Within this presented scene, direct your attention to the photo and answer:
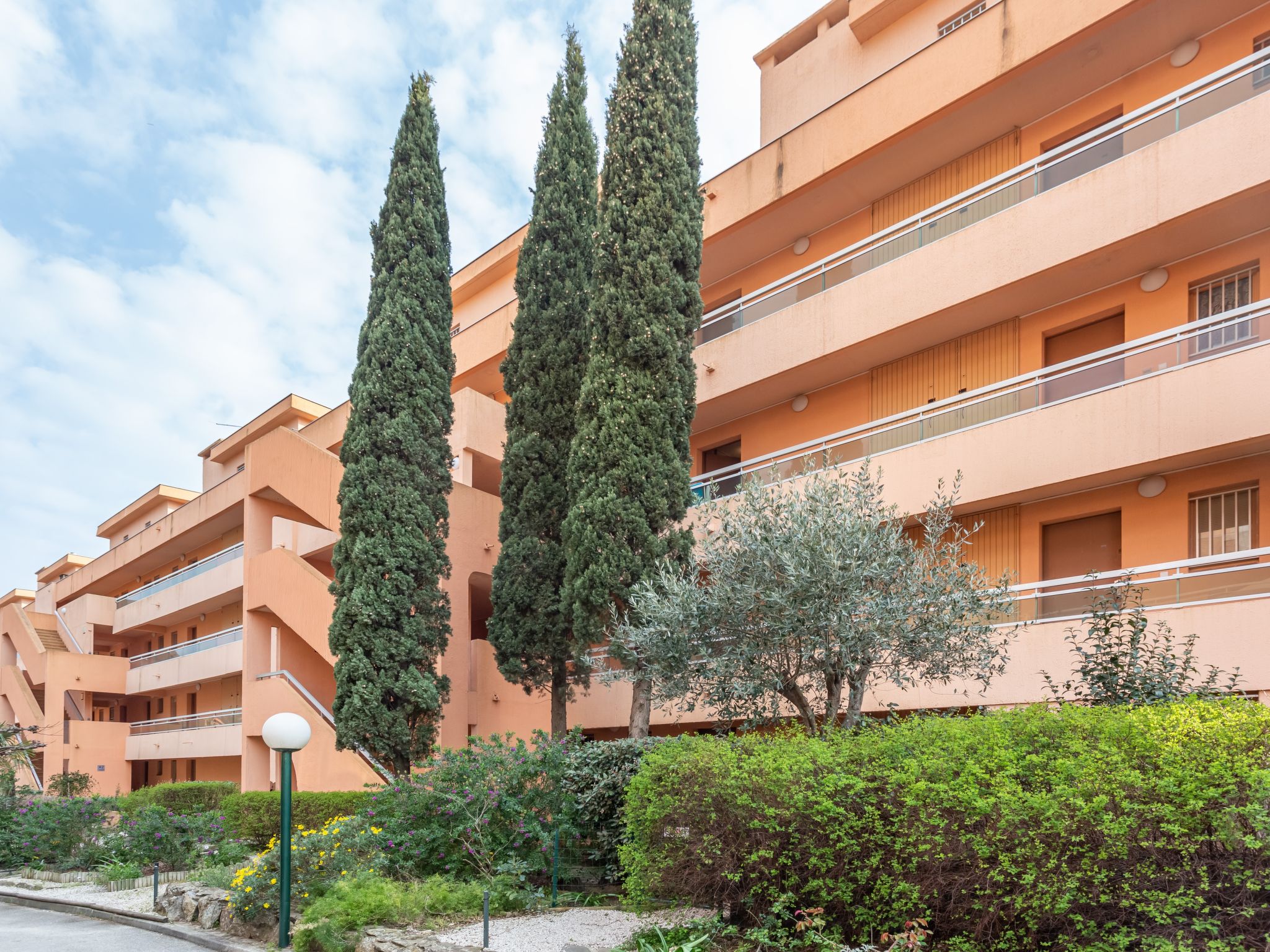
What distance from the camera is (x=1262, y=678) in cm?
1048

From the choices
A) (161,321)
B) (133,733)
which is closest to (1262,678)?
(161,321)

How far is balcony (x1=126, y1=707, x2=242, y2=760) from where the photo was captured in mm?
25203

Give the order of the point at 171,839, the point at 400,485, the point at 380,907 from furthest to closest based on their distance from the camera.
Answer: the point at 400,485
the point at 171,839
the point at 380,907

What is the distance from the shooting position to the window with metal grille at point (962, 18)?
57.9ft

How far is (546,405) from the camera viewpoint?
16.8 meters

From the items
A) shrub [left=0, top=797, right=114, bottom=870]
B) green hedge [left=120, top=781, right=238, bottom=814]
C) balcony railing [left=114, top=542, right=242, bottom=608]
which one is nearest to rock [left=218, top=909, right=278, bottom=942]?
shrub [left=0, top=797, right=114, bottom=870]

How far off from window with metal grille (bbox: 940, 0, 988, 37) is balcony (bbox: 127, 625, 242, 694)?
68.5 ft

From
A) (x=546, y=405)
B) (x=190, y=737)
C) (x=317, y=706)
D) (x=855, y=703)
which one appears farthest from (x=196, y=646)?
(x=855, y=703)

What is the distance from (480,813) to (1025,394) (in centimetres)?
881

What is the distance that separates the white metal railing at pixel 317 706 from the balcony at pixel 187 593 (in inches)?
219

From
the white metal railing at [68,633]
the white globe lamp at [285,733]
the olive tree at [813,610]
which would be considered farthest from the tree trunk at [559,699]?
the white metal railing at [68,633]

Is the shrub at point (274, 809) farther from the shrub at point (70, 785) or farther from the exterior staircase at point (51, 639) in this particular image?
the exterior staircase at point (51, 639)

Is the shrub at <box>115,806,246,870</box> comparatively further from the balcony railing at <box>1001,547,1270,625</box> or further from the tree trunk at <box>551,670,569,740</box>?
the balcony railing at <box>1001,547,1270,625</box>

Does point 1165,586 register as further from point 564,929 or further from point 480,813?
point 480,813
